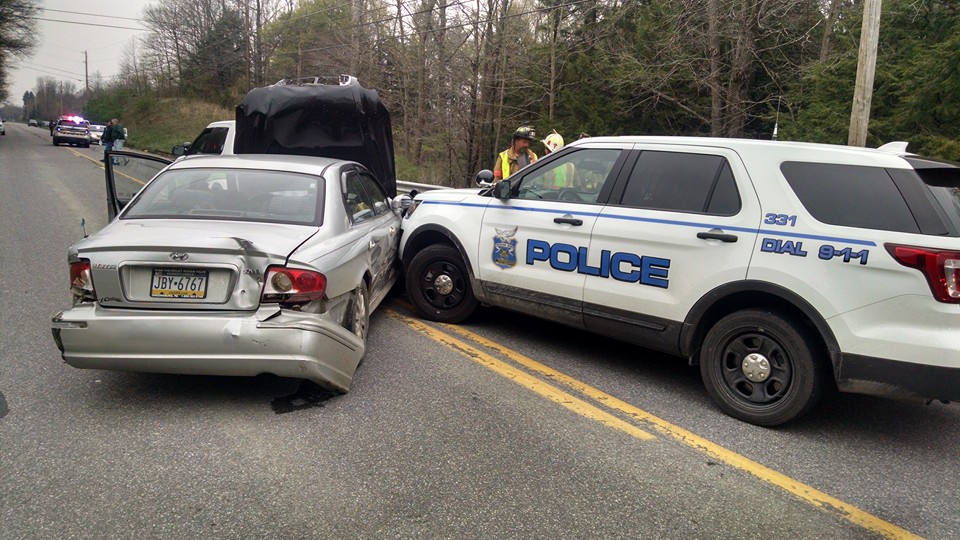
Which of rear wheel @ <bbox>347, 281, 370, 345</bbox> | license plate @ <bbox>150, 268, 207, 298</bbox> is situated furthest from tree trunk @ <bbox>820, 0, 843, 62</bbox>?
license plate @ <bbox>150, 268, 207, 298</bbox>

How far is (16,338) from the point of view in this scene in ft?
17.6

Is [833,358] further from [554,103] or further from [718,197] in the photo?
[554,103]

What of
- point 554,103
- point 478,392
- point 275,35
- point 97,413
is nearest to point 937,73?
point 478,392

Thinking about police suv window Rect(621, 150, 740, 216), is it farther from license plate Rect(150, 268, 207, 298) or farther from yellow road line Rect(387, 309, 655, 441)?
license plate Rect(150, 268, 207, 298)

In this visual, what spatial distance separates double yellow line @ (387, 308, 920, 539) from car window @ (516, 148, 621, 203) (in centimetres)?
134

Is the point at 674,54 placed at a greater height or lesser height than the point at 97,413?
greater

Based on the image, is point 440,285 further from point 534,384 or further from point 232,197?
point 232,197

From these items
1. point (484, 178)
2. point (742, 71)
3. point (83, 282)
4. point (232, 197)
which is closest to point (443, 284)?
point (484, 178)

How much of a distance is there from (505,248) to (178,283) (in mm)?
2637

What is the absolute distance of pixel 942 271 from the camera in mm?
3521

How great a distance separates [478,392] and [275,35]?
5287cm

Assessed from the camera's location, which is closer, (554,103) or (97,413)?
(97,413)

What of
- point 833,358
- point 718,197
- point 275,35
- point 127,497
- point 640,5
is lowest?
point 127,497

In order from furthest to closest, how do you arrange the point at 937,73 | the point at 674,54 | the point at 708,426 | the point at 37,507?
the point at 674,54
the point at 937,73
the point at 708,426
the point at 37,507
